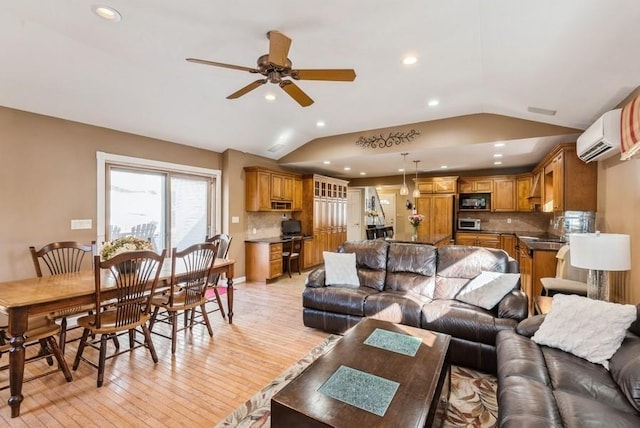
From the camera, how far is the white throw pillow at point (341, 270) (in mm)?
3721

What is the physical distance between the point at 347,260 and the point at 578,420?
8.50 ft

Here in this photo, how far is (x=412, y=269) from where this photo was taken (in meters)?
3.66

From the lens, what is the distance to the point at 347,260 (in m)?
3.81

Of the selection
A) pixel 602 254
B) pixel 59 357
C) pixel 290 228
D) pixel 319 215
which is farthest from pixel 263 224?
pixel 602 254

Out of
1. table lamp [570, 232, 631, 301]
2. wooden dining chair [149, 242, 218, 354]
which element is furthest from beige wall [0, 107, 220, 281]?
table lamp [570, 232, 631, 301]

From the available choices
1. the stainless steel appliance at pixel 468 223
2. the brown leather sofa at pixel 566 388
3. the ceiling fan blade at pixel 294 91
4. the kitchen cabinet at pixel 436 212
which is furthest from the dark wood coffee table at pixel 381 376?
the stainless steel appliance at pixel 468 223

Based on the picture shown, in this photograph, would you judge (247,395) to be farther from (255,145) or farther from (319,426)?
(255,145)

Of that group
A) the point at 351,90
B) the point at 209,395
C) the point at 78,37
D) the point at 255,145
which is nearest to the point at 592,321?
the point at 209,395

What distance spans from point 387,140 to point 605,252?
3.50 meters

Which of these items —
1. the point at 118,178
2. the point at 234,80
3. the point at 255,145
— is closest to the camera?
the point at 234,80

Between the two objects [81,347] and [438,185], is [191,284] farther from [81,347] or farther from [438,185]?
[438,185]

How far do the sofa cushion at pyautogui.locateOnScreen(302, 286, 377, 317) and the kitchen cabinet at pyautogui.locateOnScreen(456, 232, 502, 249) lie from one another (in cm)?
481

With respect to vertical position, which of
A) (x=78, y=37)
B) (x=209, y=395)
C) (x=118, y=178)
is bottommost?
(x=209, y=395)

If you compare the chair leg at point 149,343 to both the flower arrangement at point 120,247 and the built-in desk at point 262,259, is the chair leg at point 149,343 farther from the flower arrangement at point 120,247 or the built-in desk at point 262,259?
the built-in desk at point 262,259
